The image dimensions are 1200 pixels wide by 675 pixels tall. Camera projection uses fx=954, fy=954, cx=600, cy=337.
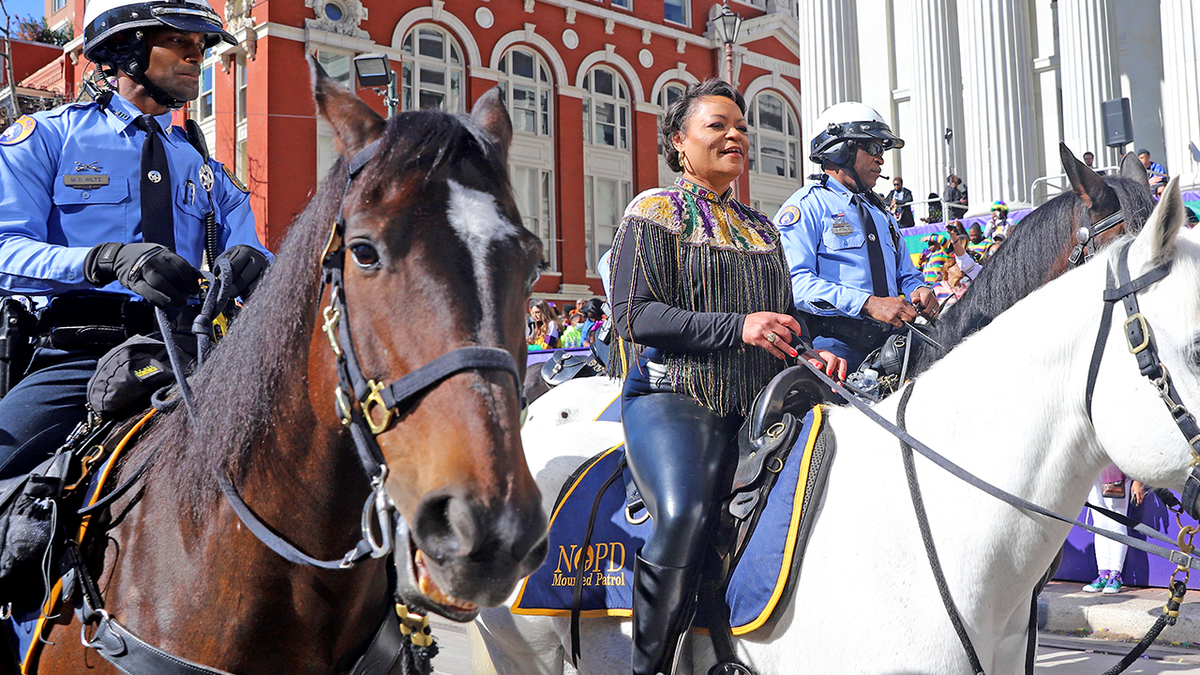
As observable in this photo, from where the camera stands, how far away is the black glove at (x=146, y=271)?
211 centimetres

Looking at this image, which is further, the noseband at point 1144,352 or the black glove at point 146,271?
the noseband at point 1144,352

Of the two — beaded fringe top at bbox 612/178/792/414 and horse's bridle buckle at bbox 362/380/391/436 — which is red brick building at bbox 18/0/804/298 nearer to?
beaded fringe top at bbox 612/178/792/414

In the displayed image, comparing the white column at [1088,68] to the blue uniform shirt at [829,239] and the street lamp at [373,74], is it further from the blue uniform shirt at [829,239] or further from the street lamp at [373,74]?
the blue uniform shirt at [829,239]

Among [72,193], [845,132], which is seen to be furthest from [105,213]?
[845,132]

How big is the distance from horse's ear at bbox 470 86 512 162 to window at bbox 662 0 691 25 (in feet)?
97.7

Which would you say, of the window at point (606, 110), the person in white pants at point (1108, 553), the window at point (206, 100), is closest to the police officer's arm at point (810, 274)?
the person in white pants at point (1108, 553)

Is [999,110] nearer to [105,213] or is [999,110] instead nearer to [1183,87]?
[1183,87]

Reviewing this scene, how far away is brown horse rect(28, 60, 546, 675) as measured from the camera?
1395 millimetres

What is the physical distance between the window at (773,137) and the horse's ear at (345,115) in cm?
3019

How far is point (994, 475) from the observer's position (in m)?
2.61

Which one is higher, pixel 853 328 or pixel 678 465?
pixel 853 328

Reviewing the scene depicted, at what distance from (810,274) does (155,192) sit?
2.67m

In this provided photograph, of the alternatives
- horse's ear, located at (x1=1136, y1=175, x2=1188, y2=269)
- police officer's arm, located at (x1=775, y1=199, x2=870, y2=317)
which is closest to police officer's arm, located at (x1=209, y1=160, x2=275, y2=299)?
police officer's arm, located at (x1=775, y1=199, x2=870, y2=317)

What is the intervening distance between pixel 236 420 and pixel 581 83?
88.7ft
